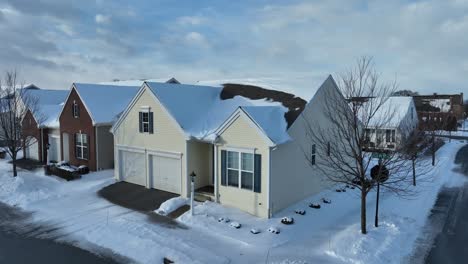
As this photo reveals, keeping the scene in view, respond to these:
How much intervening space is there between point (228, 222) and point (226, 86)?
1115cm

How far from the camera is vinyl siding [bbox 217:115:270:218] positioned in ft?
48.8

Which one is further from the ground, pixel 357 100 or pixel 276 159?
pixel 357 100

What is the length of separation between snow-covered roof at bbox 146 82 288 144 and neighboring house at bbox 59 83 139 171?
742cm

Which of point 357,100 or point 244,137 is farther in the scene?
point 244,137

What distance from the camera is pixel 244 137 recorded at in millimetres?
15406

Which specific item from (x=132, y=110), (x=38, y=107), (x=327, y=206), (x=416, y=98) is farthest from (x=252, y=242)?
(x=416, y=98)

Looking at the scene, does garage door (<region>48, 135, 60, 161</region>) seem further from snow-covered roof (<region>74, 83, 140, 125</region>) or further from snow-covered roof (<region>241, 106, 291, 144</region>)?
snow-covered roof (<region>241, 106, 291, 144</region>)

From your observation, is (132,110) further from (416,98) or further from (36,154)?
(416,98)

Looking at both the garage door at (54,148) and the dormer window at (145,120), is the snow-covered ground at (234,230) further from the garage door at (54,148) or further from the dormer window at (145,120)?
the garage door at (54,148)

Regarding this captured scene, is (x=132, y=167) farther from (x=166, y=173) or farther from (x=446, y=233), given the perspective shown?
(x=446, y=233)

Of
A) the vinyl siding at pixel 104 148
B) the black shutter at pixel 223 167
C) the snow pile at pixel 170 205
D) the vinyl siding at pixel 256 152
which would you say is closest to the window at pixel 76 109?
the vinyl siding at pixel 104 148

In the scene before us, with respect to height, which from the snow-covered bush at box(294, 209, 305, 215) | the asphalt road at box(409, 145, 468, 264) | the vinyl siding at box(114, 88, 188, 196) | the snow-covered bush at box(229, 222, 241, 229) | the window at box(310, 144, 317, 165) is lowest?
the asphalt road at box(409, 145, 468, 264)

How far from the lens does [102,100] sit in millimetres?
25812

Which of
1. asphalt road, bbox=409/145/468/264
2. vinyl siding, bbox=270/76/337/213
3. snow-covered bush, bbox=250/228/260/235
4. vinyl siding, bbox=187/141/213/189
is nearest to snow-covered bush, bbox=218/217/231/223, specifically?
snow-covered bush, bbox=250/228/260/235
